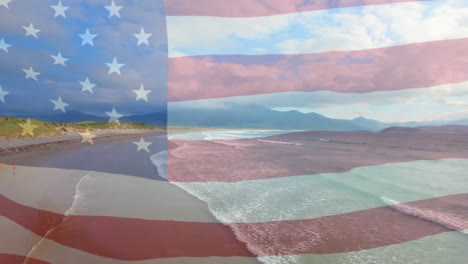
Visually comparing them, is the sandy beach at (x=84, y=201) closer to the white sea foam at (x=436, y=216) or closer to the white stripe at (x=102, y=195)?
the white stripe at (x=102, y=195)

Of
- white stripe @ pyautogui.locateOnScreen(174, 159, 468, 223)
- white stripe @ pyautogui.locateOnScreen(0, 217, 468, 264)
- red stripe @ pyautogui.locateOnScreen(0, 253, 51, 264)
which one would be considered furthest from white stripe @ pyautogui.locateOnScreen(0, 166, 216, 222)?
red stripe @ pyautogui.locateOnScreen(0, 253, 51, 264)

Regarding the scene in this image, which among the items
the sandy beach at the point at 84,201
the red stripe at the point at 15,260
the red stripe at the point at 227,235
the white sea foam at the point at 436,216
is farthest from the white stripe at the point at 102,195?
the white sea foam at the point at 436,216

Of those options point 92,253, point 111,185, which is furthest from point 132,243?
point 111,185

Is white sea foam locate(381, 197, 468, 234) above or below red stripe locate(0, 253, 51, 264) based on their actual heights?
below

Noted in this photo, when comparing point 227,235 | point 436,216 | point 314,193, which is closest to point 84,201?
point 227,235

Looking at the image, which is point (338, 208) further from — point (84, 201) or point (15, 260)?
point (15, 260)

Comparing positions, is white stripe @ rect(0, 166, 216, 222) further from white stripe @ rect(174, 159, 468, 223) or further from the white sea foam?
the white sea foam

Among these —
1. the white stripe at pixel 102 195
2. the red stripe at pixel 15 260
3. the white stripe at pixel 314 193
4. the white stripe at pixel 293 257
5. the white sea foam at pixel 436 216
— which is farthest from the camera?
the white stripe at pixel 314 193

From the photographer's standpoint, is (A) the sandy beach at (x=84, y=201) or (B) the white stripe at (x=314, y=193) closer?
(A) the sandy beach at (x=84, y=201)
